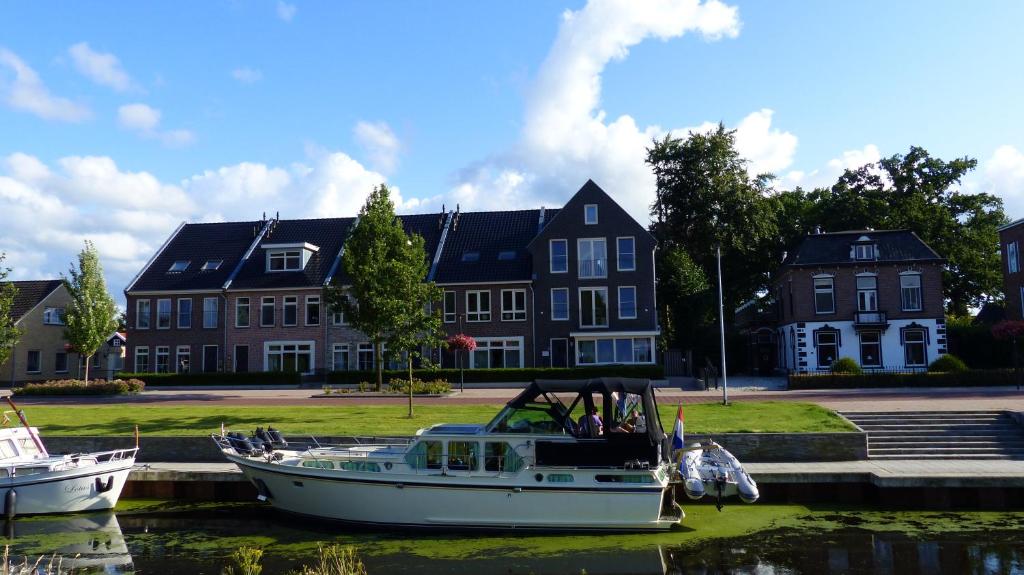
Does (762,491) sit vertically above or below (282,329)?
below

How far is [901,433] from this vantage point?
774 inches

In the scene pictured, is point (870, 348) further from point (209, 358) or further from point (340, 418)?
point (209, 358)

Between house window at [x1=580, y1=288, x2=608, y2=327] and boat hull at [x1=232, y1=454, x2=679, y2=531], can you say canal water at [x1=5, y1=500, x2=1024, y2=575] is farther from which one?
house window at [x1=580, y1=288, x2=608, y2=327]

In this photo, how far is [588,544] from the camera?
543 inches

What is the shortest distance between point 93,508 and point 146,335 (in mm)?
34933

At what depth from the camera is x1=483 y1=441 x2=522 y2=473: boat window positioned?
1475cm

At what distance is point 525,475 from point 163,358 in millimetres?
40753

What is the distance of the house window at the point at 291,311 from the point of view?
46375mm

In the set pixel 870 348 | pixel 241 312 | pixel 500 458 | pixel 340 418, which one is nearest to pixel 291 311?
pixel 241 312

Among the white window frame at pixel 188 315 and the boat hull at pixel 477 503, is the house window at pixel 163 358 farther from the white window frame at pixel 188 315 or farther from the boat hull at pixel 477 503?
the boat hull at pixel 477 503

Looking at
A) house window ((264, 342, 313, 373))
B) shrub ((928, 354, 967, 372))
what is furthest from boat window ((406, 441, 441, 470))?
house window ((264, 342, 313, 373))

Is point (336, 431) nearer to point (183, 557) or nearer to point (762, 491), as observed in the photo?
point (183, 557)

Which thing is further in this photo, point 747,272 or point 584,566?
point 747,272

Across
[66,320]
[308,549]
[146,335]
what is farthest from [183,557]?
[146,335]
